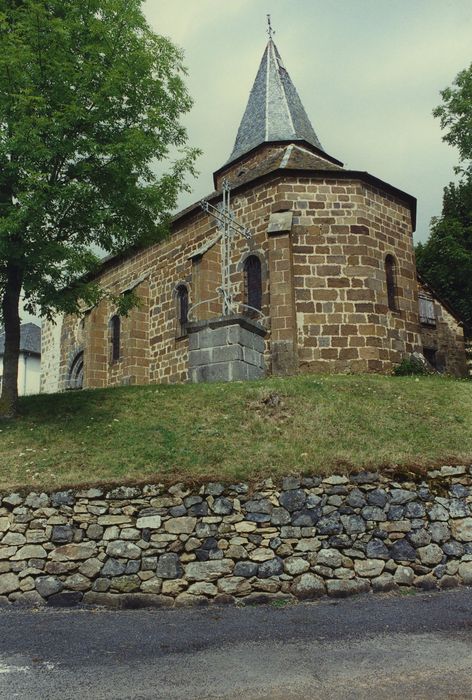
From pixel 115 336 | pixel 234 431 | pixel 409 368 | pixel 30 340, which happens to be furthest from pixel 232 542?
pixel 30 340

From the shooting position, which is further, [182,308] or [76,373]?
[76,373]

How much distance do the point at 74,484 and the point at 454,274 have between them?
23.3 m

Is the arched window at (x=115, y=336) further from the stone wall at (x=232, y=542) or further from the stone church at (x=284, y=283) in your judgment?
the stone wall at (x=232, y=542)

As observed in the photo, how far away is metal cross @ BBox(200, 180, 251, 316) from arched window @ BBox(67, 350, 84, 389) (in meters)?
12.4

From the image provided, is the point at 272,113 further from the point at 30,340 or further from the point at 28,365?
the point at 30,340

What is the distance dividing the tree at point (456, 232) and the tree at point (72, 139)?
556 inches

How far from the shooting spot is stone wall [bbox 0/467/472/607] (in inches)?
336

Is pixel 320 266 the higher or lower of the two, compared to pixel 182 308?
higher

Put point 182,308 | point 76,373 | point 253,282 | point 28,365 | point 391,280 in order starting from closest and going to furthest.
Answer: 1. point 253,282
2. point 391,280
3. point 182,308
4. point 76,373
5. point 28,365

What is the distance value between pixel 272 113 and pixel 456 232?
32.6 ft

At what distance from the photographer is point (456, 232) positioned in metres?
28.4

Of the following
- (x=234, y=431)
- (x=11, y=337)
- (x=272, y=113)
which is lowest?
(x=234, y=431)

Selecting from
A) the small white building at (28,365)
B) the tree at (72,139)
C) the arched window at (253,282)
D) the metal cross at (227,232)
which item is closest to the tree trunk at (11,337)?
the tree at (72,139)

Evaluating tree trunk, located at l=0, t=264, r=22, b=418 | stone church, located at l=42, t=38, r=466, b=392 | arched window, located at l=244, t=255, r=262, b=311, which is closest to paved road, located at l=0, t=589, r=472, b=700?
tree trunk, located at l=0, t=264, r=22, b=418
